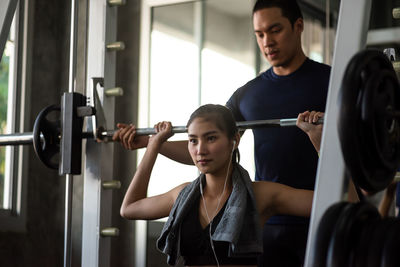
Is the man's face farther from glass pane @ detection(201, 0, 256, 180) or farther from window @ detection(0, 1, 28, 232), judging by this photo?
window @ detection(0, 1, 28, 232)

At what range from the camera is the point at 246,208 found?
164 cm

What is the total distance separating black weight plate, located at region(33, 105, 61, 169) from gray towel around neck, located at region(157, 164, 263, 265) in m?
0.62

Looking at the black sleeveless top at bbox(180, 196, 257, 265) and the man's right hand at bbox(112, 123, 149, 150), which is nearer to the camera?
the black sleeveless top at bbox(180, 196, 257, 265)

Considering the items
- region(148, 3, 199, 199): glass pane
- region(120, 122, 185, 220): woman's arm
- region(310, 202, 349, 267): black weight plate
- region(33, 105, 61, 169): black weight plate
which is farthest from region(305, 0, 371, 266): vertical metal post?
region(148, 3, 199, 199): glass pane

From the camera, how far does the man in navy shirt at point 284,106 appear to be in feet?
5.96

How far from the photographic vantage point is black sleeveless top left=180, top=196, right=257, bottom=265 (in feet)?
5.23

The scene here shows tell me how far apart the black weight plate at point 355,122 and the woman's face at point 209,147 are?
1.64 ft

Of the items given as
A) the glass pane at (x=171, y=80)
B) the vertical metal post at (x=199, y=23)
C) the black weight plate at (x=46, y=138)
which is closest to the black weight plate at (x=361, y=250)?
the black weight plate at (x=46, y=138)

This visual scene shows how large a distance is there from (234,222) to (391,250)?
517 mm

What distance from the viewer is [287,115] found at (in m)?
1.88

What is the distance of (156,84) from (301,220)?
125 centimetres

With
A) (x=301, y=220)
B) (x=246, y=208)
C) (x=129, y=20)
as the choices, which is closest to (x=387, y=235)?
(x=246, y=208)

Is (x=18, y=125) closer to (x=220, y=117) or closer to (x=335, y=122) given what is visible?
(x=220, y=117)

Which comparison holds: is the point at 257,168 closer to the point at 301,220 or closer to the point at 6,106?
the point at 301,220
